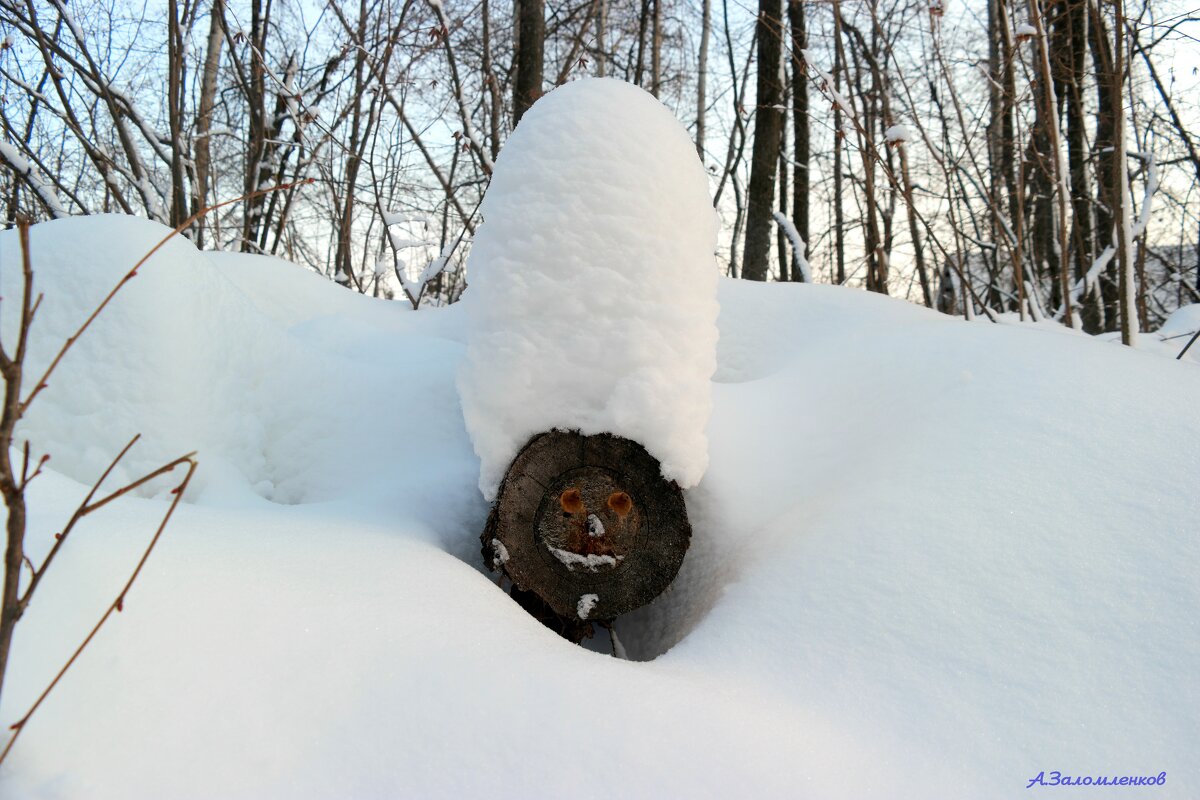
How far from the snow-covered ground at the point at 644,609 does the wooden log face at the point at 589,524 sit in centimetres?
14

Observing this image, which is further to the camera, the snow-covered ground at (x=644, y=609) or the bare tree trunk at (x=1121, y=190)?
the bare tree trunk at (x=1121, y=190)

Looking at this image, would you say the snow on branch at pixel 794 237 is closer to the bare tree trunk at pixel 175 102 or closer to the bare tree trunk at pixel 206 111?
the bare tree trunk at pixel 175 102

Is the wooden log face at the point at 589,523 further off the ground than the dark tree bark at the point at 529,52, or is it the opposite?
the dark tree bark at the point at 529,52

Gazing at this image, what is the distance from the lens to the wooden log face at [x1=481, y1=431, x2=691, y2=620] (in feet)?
5.11

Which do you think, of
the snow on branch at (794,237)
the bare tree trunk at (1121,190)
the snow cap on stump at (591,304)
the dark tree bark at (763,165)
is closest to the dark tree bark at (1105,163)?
the bare tree trunk at (1121,190)

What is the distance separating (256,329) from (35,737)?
54.7 inches

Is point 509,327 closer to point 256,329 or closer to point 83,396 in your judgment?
point 256,329

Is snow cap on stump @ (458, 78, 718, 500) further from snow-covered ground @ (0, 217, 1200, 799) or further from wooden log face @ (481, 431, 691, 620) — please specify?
snow-covered ground @ (0, 217, 1200, 799)

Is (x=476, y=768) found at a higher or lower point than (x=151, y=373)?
lower

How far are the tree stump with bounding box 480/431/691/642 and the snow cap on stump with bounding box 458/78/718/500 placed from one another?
0.04 meters

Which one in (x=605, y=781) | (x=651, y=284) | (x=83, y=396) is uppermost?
(x=651, y=284)

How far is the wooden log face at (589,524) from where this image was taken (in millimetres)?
1558

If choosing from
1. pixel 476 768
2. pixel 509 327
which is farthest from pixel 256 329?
pixel 476 768

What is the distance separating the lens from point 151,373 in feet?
5.80
